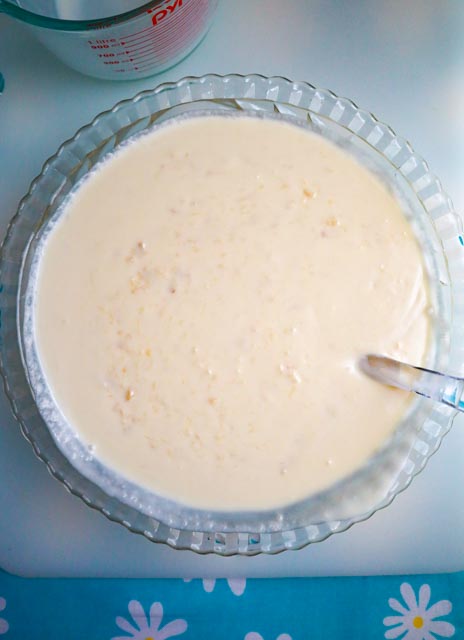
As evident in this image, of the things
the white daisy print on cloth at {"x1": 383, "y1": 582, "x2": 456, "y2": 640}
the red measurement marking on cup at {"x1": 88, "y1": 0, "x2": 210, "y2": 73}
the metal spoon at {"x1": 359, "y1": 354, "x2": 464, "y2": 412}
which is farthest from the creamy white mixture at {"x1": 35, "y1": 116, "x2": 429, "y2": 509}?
the white daisy print on cloth at {"x1": 383, "y1": 582, "x2": 456, "y2": 640}

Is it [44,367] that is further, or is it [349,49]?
[349,49]

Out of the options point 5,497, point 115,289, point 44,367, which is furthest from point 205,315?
point 5,497

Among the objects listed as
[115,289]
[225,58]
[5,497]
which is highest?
[225,58]

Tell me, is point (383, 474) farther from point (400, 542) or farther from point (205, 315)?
point (205, 315)

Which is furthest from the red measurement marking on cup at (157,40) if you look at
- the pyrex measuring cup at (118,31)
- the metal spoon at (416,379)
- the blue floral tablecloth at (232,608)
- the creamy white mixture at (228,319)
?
the blue floral tablecloth at (232,608)

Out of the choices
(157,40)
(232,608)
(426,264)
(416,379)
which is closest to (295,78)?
(157,40)

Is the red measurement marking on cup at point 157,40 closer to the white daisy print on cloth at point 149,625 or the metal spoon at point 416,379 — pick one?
the metal spoon at point 416,379

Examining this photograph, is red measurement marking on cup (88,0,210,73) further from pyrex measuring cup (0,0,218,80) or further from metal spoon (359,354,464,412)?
metal spoon (359,354,464,412)
